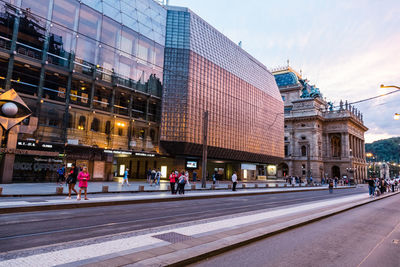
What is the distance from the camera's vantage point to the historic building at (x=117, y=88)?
26.1 m

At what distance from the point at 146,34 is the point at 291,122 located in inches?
2355

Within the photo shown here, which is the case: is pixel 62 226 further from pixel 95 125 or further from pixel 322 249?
pixel 95 125

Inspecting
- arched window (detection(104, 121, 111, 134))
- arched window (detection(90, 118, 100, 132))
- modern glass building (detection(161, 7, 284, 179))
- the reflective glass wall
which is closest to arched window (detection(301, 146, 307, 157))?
modern glass building (detection(161, 7, 284, 179))

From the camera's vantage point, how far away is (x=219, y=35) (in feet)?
165

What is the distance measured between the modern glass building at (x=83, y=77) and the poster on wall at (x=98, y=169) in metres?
0.12

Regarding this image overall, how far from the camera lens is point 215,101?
4588 cm

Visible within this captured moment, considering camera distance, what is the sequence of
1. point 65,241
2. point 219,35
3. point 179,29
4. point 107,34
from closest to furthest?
point 65,241 < point 107,34 < point 179,29 < point 219,35

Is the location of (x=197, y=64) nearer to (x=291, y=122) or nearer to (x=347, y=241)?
(x=347, y=241)

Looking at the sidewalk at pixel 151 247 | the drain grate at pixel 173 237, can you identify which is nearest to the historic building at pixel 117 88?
the sidewalk at pixel 151 247

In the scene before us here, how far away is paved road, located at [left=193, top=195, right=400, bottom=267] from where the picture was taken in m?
5.61

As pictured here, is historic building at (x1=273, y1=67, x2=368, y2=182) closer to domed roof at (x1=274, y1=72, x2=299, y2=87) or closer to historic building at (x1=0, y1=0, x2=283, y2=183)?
domed roof at (x1=274, y1=72, x2=299, y2=87)

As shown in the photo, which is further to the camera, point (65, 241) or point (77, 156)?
point (77, 156)

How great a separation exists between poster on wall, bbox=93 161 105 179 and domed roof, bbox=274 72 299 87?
77.4 m

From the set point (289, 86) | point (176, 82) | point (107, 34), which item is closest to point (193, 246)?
point (107, 34)
